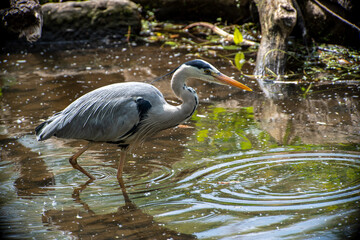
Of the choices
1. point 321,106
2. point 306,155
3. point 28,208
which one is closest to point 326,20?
point 321,106

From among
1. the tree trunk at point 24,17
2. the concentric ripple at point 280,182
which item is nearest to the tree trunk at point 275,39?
the concentric ripple at point 280,182

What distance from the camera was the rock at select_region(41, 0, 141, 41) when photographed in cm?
1048

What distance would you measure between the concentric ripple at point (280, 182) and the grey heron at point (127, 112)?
0.67 meters

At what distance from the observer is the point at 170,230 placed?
142 inches

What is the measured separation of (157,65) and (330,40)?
3316mm

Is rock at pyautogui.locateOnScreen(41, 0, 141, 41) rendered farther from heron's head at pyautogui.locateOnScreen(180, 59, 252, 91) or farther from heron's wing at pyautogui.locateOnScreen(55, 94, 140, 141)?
heron's head at pyautogui.locateOnScreen(180, 59, 252, 91)

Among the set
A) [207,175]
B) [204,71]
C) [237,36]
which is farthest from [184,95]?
[237,36]

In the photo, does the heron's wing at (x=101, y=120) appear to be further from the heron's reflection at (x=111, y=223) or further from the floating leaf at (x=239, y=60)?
the floating leaf at (x=239, y=60)

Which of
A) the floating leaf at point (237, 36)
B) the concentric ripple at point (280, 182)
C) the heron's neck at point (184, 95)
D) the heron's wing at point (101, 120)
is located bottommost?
the concentric ripple at point (280, 182)

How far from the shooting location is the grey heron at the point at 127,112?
14.8ft

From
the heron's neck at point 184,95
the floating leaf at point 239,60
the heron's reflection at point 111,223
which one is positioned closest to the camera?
the heron's reflection at point 111,223

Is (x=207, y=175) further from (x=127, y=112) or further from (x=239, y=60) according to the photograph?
(x=239, y=60)

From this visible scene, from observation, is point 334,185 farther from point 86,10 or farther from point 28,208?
point 86,10

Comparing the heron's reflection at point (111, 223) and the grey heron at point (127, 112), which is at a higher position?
the grey heron at point (127, 112)
